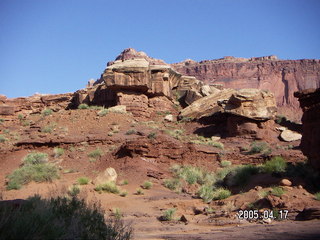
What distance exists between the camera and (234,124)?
23391mm

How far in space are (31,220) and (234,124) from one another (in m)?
20.9

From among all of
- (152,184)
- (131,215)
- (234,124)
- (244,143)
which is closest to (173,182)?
(152,184)

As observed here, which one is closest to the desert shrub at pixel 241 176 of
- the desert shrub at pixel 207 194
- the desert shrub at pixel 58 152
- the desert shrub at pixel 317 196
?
the desert shrub at pixel 207 194

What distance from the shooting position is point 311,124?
35.1 ft

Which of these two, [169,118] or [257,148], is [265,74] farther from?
[257,148]

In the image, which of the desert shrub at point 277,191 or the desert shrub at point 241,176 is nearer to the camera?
the desert shrub at point 277,191

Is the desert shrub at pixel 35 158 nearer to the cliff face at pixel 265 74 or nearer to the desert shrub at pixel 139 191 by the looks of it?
the desert shrub at pixel 139 191

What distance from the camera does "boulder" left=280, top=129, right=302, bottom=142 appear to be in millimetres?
22359

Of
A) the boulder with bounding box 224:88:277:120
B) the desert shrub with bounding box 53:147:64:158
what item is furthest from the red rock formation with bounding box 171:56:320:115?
the desert shrub with bounding box 53:147:64:158

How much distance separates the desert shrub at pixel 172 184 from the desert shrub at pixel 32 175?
206 inches

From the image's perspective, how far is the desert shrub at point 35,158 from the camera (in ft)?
56.3

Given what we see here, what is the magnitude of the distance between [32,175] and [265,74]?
77.3 meters

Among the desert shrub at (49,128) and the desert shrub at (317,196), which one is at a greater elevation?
the desert shrub at (49,128)

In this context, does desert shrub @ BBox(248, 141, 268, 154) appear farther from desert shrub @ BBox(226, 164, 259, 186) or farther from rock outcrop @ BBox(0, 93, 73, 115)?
rock outcrop @ BBox(0, 93, 73, 115)
